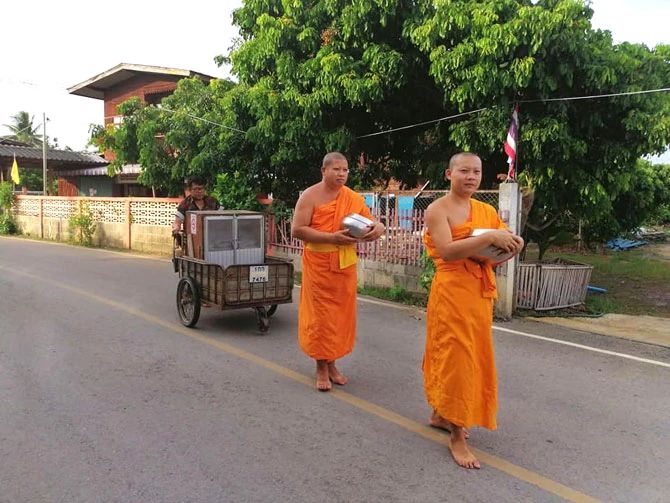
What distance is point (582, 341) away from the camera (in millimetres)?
5973

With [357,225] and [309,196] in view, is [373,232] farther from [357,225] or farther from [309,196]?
[309,196]

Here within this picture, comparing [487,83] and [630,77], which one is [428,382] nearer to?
[487,83]

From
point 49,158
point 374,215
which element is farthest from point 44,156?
A: point 374,215

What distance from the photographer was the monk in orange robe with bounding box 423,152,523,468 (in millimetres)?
3117

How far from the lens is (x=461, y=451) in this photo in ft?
10.4

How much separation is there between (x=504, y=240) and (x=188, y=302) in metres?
4.32

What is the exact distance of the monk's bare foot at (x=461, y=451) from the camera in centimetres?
310

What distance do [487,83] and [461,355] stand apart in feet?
16.3

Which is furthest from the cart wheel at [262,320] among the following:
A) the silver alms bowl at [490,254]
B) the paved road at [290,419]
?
the silver alms bowl at [490,254]

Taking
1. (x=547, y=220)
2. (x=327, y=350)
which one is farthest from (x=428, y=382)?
(x=547, y=220)

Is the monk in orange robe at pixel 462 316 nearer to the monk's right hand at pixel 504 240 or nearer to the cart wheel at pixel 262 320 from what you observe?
the monk's right hand at pixel 504 240

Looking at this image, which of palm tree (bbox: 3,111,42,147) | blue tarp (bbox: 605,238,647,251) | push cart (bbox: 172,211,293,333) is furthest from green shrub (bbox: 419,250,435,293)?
palm tree (bbox: 3,111,42,147)

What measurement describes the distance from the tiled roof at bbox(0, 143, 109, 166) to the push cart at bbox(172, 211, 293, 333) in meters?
20.0

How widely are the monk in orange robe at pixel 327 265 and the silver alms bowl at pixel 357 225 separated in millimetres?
170
